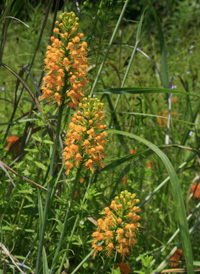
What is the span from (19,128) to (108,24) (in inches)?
36.2

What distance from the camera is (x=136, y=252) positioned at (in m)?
1.82

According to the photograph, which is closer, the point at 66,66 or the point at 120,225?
the point at 66,66

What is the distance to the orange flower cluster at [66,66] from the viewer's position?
43.9 inches

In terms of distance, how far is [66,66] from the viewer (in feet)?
3.65

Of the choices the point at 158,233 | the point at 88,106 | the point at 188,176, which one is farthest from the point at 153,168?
the point at 88,106

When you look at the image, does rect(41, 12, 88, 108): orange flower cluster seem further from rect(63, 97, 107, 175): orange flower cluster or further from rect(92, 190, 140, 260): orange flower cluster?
rect(92, 190, 140, 260): orange flower cluster

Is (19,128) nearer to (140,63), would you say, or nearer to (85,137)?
(85,137)

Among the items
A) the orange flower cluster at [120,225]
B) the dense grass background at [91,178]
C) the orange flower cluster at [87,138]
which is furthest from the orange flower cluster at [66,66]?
the orange flower cluster at [120,225]

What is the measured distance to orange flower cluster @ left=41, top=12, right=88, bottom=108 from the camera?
1.12 metres

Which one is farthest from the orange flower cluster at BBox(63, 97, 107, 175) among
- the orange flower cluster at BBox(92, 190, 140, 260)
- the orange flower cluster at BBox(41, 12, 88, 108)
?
the orange flower cluster at BBox(92, 190, 140, 260)

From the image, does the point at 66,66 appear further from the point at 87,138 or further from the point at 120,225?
→ the point at 120,225

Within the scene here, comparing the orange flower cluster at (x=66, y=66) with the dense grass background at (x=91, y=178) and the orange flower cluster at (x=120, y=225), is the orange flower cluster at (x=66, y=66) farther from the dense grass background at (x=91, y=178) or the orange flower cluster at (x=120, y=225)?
the orange flower cluster at (x=120, y=225)

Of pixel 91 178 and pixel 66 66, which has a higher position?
pixel 66 66

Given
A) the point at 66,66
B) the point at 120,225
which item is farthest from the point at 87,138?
the point at 120,225
